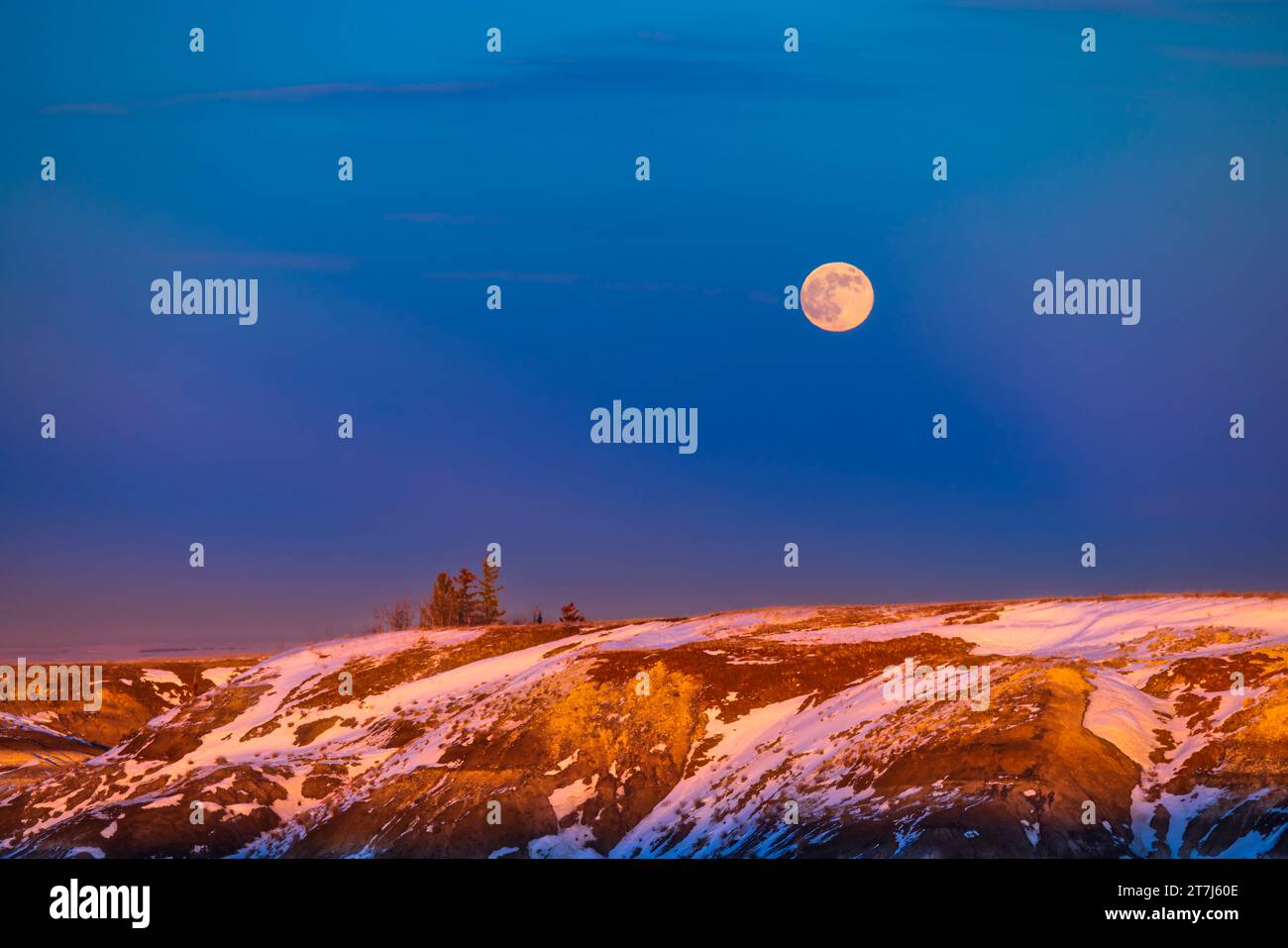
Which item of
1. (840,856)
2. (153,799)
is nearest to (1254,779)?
(840,856)

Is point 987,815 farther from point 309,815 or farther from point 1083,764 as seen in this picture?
point 309,815

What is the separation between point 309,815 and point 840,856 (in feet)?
109

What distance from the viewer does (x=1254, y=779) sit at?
7875cm

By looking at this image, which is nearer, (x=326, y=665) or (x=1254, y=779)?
(x=1254, y=779)

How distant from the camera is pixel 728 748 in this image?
9394 cm

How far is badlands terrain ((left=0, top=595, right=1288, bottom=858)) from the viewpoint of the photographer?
79.6 m

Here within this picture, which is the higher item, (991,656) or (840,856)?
(991,656)

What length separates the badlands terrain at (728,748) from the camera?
79625 millimetres
